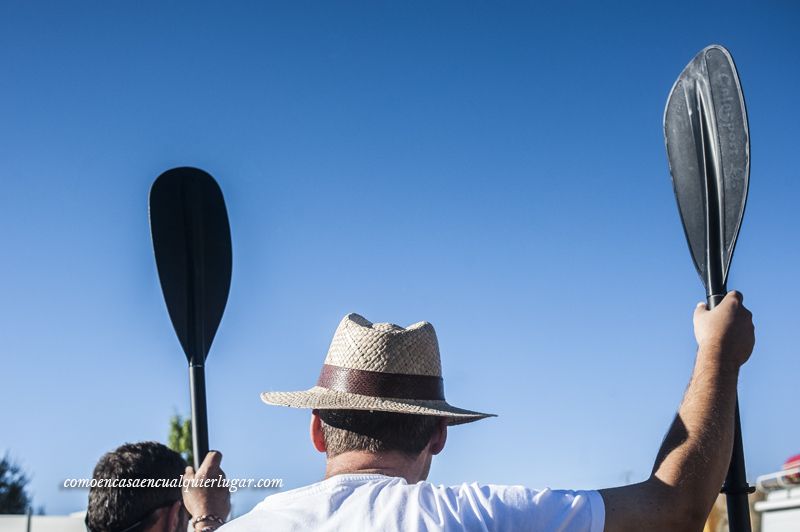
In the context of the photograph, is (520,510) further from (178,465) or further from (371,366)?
(178,465)

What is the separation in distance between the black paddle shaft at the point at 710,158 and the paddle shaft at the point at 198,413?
1926 millimetres

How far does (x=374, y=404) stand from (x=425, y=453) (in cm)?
18

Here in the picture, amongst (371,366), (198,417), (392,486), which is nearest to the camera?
(392,486)

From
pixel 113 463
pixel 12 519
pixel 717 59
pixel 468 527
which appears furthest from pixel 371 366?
pixel 12 519

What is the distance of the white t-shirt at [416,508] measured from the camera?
185 centimetres

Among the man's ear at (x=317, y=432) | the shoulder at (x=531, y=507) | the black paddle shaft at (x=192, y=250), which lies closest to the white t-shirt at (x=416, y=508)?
the shoulder at (x=531, y=507)

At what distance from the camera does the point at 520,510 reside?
74.0 inches

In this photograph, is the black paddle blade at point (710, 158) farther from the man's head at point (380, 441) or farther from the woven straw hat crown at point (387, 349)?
the man's head at point (380, 441)

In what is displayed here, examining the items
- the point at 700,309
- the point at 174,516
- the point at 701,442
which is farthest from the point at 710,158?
the point at 174,516

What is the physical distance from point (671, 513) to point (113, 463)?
91.4 inches

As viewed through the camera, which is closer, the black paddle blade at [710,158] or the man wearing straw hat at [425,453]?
the man wearing straw hat at [425,453]

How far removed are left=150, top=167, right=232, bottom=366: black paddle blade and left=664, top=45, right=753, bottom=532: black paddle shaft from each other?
2147mm

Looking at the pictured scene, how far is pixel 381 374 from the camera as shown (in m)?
2.35

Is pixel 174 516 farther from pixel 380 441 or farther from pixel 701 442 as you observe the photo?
pixel 701 442
